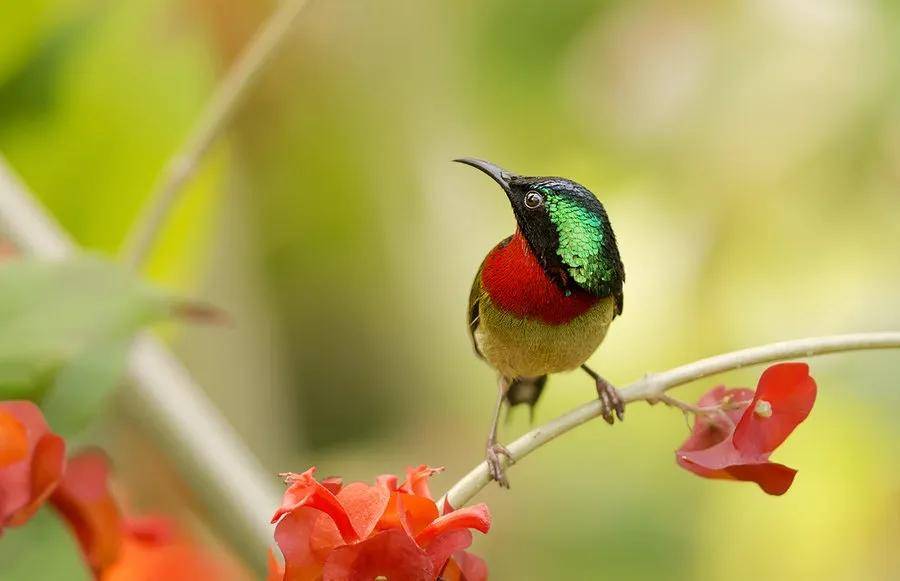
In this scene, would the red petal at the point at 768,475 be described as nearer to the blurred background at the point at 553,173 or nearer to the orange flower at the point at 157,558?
the orange flower at the point at 157,558

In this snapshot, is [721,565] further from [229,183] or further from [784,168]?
[229,183]

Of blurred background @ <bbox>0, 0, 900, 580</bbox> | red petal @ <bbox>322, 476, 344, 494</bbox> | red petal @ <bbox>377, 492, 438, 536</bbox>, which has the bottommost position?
blurred background @ <bbox>0, 0, 900, 580</bbox>

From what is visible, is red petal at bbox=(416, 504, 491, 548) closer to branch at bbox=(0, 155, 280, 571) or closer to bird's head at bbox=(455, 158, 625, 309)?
bird's head at bbox=(455, 158, 625, 309)

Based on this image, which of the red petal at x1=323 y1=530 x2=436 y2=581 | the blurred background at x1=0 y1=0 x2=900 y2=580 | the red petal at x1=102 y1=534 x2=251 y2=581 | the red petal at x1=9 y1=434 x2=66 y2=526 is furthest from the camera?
the blurred background at x1=0 y1=0 x2=900 y2=580

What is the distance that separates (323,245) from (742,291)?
980mm

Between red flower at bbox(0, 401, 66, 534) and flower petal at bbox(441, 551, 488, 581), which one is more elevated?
red flower at bbox(0, 401, 66, 534)

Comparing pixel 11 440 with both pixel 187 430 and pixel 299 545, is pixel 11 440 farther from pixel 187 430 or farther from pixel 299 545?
pixel 187 430

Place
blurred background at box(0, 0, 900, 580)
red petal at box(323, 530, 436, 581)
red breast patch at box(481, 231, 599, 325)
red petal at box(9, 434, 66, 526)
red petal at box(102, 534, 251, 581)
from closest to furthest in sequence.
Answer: red petal at box(323, 530, 436, 581), red petal at box(9, 434, 66, 526), red breast patch at box(481, 231, 599, 325), red petal at box(102, 534, 251, 581), blurred background at box(0, 0, 900, 580)

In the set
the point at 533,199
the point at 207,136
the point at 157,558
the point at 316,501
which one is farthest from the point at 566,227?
the point at 157,558

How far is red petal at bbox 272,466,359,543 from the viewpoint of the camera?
0.45 m

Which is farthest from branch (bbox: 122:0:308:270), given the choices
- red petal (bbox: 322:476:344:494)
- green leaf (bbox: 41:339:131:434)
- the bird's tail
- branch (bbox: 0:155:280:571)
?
red petal (bbox: 322:476:344:494)

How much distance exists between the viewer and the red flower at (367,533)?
45 cm

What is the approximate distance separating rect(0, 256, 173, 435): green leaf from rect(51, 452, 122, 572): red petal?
0.03m

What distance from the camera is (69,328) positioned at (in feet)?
2.14
